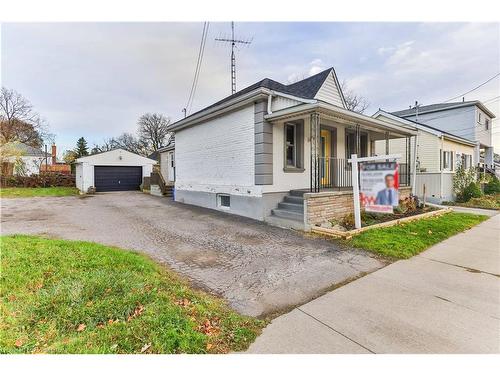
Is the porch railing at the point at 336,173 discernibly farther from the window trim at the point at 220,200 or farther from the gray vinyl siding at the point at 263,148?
the window trim at the point at 220,200

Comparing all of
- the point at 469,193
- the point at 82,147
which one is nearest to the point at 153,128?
the point at 82,147

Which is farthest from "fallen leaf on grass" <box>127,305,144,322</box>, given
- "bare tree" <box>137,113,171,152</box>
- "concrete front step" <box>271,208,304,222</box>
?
"bare tree" <box>137,113,171,152</box>

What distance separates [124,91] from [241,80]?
689 centimetres

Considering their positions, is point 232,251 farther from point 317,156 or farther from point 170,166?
point 170,166

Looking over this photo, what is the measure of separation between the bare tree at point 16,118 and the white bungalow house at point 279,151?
99.2 feet

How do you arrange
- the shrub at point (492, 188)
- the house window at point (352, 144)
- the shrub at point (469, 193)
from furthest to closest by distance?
the shrub at point (492, 188)
the shrub at point (469, 193)
the house window at point (352, 144)

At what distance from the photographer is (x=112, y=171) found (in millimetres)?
19703

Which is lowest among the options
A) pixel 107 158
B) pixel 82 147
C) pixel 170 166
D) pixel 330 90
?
pixel 170 166

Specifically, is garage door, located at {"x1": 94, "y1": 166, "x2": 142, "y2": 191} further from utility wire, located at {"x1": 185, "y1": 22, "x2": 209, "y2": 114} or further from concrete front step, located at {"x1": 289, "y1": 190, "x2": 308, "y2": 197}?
concrete front step, located at {"x1": 289, "y1": 190, "x2": 308, "y2": 197}

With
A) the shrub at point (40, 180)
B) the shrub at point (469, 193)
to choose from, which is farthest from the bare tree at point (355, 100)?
the shrub at point (40, 180)

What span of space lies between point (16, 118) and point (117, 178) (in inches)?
838

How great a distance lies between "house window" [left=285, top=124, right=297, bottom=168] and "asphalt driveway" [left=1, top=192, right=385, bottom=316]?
8.35 feet

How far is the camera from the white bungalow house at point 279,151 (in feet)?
24.4

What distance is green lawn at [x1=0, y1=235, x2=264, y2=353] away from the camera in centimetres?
218
